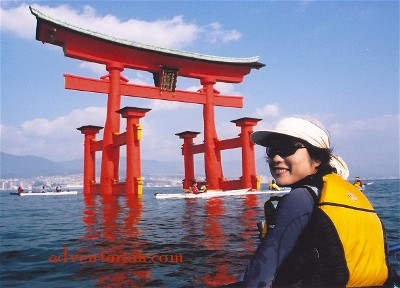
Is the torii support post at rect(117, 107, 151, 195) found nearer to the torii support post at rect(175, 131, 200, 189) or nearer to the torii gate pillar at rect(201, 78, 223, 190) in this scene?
the torii gate pillar at rect(201, 78, 223, 190)

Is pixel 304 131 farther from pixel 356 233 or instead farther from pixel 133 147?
pixel 133 147

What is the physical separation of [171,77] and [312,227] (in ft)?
64.2

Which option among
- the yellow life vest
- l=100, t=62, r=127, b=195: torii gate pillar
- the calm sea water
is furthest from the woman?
l=100, t=62, r=127, b=195: torii gate pillar

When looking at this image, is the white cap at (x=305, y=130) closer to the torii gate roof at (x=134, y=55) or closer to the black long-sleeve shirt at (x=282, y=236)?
the black long-sleeve shirt at (x=282, y=236)

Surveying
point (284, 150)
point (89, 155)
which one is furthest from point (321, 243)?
point (89, 155)

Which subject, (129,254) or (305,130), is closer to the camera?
(305,130)

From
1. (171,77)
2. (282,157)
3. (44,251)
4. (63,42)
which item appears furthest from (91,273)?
(171,77)

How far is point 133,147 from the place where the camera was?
Answer: 18062 millimetres

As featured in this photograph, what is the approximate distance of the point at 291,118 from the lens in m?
1.55

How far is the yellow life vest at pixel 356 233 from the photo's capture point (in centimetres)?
131

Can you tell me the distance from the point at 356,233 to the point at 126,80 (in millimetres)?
19027

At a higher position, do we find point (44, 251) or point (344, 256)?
point (344, 256)

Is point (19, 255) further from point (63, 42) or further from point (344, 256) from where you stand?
point (63, 42)

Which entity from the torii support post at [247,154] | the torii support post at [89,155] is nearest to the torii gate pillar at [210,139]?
the torii support post at [247,154]
